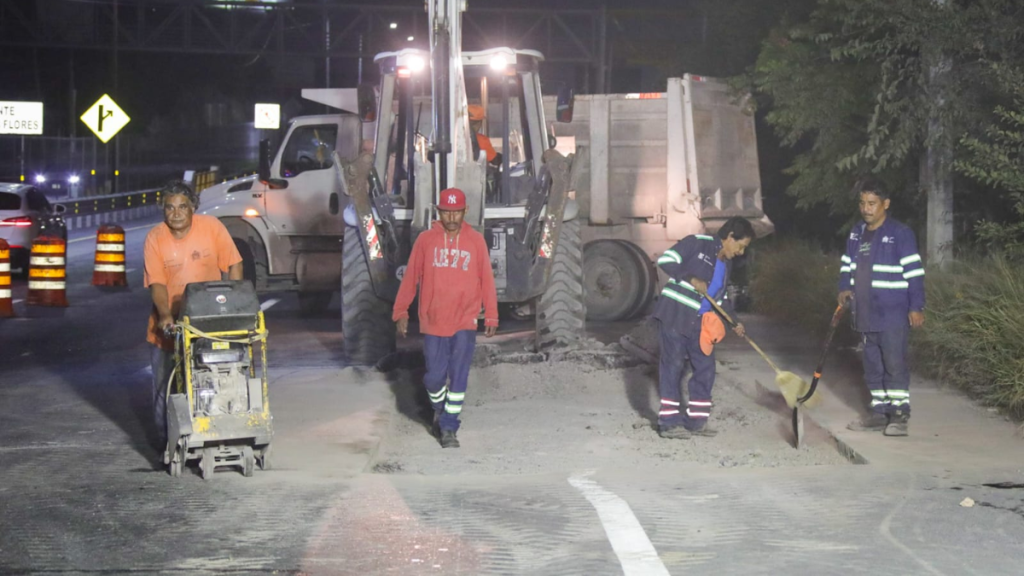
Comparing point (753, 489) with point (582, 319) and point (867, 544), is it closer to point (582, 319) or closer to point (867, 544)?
point (867, 544)

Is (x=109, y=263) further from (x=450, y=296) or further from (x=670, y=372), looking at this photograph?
(x=670, y=372)

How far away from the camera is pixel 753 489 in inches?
318

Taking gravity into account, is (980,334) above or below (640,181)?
below

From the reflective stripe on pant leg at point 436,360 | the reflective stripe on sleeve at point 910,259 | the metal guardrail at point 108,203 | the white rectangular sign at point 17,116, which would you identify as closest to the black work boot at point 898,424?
the reflective stripe on sleeve at point 910,259

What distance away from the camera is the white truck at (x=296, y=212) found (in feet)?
58.5

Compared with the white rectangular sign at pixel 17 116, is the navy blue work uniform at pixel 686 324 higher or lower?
lower

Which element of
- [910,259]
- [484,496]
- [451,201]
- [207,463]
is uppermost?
[451,201]

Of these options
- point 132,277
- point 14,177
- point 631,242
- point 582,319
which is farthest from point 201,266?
point 14,177

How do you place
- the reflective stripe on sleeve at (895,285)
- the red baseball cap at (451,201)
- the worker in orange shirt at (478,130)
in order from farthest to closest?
the worker in orange shirt at (478,130)
the reflective stripe on sleeve at (895,285)
the red baseball cap at (451,201)

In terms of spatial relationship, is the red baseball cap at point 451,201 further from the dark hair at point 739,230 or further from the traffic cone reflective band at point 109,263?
the traffic cone reflective band at point 109,263

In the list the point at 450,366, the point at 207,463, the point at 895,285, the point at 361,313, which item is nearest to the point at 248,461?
the point at 207,463

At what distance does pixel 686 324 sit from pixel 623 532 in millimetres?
2994

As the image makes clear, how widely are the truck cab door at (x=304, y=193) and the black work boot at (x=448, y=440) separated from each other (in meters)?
8.73

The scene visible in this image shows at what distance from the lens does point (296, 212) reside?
59.5 feet
